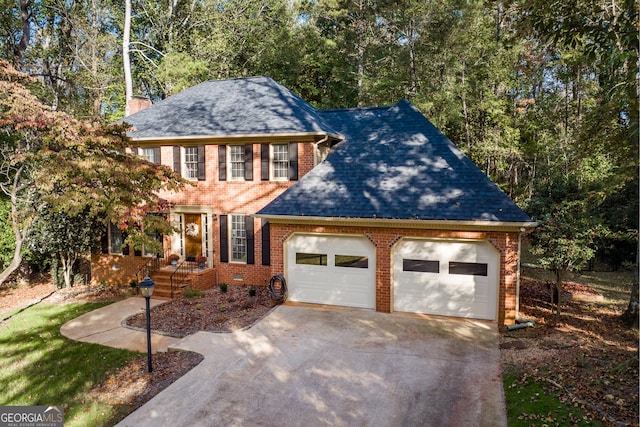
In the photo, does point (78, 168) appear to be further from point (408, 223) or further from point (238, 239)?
point (408, 223)

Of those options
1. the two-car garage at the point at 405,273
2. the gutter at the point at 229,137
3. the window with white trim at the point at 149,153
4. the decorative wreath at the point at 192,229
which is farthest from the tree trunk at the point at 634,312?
the window with white trim at the point at 149,153

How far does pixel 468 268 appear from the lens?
11.7 m

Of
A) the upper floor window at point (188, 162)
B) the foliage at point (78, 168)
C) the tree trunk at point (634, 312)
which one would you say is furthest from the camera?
the upper floor window at point (188, 162)

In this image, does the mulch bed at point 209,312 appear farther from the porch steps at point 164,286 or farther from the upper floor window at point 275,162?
the upper floor window at point 275,162

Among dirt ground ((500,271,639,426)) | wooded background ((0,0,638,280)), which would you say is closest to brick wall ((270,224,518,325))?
dirt ground ((500,271,639,426))

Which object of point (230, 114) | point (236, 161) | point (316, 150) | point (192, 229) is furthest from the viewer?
point (230, 114)

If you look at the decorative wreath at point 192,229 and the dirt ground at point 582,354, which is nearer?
the dirt ground at point 582,354

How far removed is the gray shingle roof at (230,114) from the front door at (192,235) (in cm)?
335

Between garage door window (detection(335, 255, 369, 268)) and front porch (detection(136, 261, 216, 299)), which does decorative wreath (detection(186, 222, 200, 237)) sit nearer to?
front porch (detection(136, 261, 216, 299))

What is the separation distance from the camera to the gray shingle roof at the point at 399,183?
457 inches

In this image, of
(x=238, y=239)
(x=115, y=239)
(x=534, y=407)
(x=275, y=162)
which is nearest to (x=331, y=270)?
(x=238, y=239)

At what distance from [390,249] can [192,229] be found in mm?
8601

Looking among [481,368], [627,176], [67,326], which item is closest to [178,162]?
[67,326]

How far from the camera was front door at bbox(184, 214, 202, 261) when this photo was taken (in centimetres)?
1683
